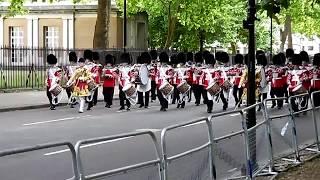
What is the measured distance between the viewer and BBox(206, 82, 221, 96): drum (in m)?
21.3

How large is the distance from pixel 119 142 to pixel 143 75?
555 inches

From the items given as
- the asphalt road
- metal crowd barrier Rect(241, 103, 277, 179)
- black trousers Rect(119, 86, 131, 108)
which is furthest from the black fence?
metal crowd barrier Rect(241, 103, 277, 179)

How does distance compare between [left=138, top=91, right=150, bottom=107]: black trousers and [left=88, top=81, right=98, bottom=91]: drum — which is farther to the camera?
[left=138, top=91, right=150, bottom=107]: black trousers

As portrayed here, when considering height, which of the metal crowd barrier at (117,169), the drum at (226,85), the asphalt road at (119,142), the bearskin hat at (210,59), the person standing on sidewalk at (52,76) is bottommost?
the asphalt road at (119,142)

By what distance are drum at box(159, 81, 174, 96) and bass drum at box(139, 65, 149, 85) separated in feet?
1.96

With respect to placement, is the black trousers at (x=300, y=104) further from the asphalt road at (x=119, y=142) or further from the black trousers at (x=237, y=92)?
the black trousers at (x=237, y=92)

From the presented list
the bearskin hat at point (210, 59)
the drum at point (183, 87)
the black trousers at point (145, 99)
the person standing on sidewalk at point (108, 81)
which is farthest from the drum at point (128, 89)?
the bearskin hat at point (210, 59)

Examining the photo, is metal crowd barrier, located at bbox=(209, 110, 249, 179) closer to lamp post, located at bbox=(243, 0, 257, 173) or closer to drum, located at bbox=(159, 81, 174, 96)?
lamp post, located at bbox=(243, 0, 257, 173)

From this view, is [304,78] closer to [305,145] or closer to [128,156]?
[305,145]

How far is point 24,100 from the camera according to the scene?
2502 centimetres

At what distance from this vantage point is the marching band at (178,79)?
21156 mm

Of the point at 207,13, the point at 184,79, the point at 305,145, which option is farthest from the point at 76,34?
the point at 305,145

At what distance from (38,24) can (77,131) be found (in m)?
38.4

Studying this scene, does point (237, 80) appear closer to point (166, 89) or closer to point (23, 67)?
point (166, 89)
